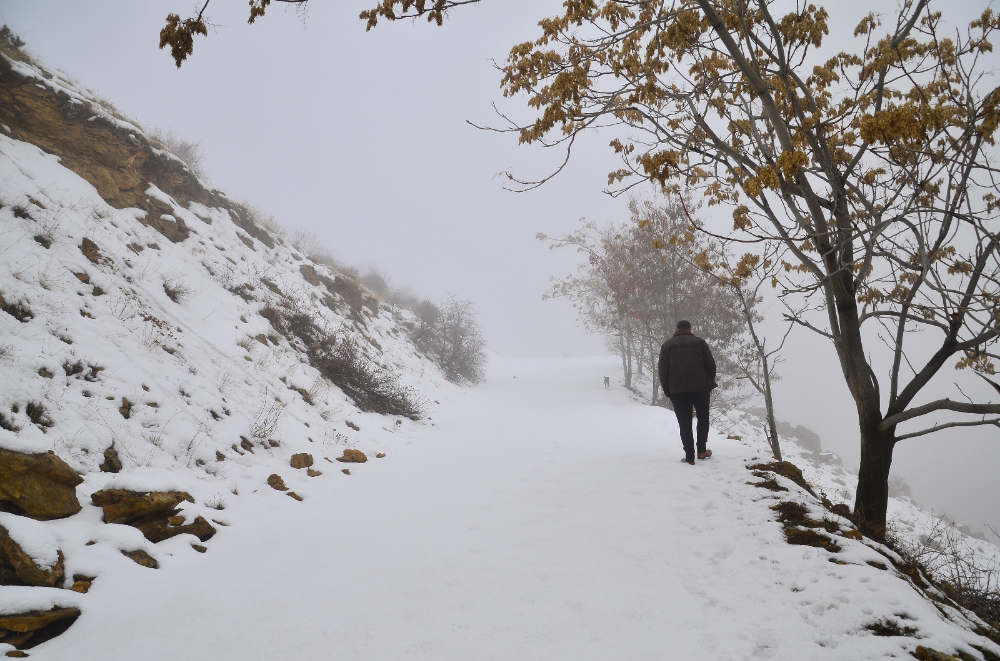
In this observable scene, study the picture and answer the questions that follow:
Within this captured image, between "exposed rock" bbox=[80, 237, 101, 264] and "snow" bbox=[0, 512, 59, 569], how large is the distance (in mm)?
5030

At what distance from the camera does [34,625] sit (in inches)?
83.8

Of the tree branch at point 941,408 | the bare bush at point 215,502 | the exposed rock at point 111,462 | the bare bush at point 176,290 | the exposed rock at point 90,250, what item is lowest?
the bare bush at point 215,502

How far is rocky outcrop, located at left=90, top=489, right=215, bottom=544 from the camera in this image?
3096 millimetres

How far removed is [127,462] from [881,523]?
7.44m

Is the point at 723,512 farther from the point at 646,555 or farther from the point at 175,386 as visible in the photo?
the point at 175,386

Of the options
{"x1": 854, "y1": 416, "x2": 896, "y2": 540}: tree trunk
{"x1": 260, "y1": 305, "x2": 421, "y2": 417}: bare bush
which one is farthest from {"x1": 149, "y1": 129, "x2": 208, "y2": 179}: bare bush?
{"x1": 854, "y1": 416, "x2": 896, "y2": 540}: tree trunk

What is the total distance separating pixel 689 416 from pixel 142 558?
19.5ft

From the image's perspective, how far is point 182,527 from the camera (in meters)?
3.34

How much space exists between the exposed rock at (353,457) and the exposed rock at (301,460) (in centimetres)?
66

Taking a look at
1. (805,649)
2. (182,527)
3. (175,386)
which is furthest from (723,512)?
(175,386)

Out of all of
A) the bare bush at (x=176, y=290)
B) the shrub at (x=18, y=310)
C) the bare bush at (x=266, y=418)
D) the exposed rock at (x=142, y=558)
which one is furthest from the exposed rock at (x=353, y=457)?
the bare bush at (x=176, y=290)

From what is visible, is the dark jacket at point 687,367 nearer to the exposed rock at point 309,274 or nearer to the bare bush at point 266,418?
the bare bush at point 266,418

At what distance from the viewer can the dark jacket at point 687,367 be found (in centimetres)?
581

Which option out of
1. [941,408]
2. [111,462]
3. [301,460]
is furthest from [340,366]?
[941,408]
